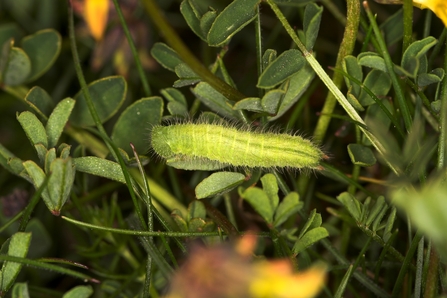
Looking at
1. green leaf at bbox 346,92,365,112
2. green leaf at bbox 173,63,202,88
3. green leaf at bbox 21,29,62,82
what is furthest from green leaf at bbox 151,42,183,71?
green leaf at bbox 346,92,365,112

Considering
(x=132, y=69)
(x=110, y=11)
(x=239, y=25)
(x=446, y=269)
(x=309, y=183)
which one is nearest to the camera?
(x=446, y=269)

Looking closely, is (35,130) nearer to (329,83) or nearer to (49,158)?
(49,158)

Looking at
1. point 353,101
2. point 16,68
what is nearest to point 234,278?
point 353,101

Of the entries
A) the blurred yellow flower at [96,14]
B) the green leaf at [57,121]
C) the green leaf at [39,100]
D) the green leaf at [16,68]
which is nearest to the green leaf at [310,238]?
the green leaf at [57,121]

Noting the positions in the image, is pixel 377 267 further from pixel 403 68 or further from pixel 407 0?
pixel 407 0

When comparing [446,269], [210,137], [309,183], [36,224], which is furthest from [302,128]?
[36,224]

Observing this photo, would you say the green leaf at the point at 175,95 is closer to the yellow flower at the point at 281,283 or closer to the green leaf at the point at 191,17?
the green leaf at the point at 191,17
